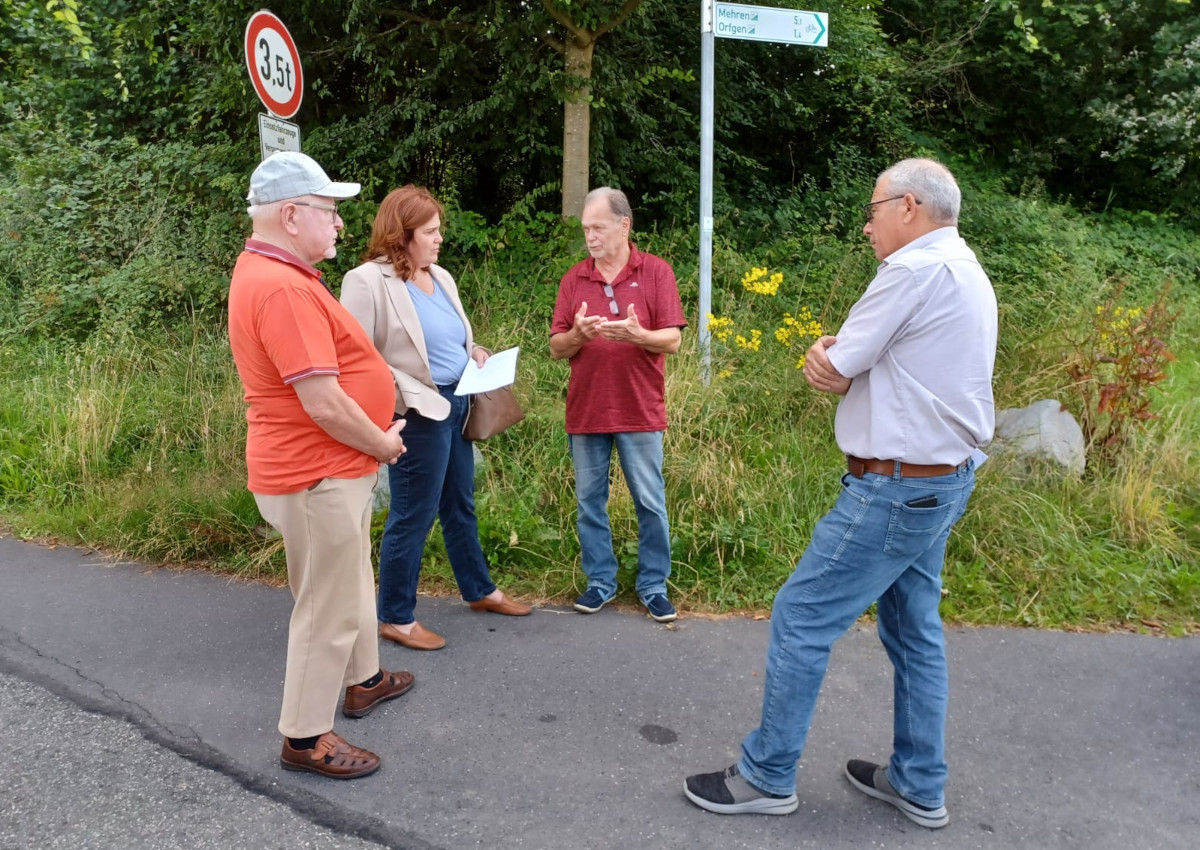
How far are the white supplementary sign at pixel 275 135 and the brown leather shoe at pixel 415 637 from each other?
261 cm

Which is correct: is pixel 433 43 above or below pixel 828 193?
above

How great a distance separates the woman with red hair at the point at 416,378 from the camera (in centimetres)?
344

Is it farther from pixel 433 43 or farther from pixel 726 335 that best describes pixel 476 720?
pixel 433 43

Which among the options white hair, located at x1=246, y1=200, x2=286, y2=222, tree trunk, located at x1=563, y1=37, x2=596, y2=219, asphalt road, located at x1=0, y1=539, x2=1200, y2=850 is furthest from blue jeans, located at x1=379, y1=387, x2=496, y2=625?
tree trunk, located at x1=563, y1=37, x2=596, y2=219

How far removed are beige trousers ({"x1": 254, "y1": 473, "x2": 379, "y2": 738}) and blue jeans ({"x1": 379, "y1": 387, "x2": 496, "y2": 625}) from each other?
0.63 m

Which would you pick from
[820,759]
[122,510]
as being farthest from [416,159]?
[820,759]

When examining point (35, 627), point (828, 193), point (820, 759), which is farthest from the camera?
point (828, 193)

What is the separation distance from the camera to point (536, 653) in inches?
148

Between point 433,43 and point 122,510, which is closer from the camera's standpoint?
point 122,510

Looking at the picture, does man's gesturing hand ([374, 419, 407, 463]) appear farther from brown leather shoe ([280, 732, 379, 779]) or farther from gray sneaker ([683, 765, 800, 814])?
gray sneaker ([683, 765, 800, 814])

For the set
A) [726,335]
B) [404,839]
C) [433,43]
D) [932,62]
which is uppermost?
[932,62]

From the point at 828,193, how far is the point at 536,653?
7.31 metres

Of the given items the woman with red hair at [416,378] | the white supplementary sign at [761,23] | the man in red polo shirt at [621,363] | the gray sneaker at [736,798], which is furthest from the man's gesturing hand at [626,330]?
the white supplementary sign at [761,23]

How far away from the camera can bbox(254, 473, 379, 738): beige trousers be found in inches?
107
